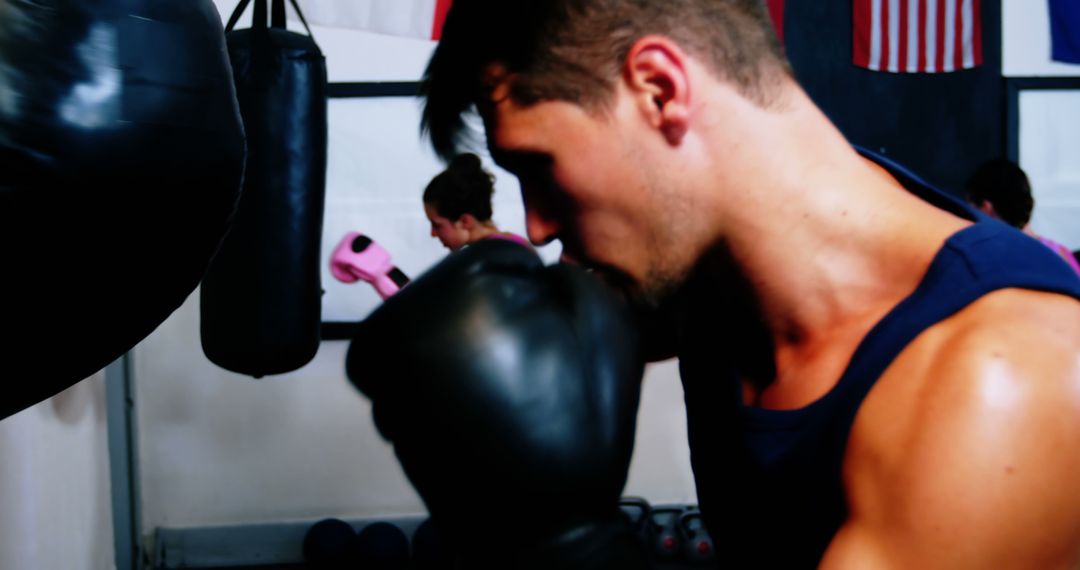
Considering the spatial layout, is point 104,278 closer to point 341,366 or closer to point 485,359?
point 485,359

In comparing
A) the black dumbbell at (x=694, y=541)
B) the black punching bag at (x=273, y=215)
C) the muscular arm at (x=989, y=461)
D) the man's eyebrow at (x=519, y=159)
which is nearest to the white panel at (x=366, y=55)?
the black punching bag at (x=273, y=215)

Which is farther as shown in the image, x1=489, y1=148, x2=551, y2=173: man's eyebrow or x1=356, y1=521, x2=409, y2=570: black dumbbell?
x1=356, y1=521, x2=409, y2=570: black dumbbell

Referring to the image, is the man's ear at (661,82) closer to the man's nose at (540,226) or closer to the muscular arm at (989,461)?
the man's nose at (540,226)

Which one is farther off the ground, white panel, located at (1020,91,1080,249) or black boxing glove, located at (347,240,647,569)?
black boxing glove, located at (347,240,647,569)

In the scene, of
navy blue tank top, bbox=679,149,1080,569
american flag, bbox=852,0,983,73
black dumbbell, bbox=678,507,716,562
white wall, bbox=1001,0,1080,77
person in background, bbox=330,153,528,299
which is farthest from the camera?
white wall, bbox=1001,0,1080,77

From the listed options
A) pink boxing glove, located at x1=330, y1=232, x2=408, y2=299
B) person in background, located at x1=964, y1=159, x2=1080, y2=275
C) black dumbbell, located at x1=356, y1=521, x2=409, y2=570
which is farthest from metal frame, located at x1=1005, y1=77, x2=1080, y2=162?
black dumbbell, located at x1=356, y1=521, x2=409, y2=570

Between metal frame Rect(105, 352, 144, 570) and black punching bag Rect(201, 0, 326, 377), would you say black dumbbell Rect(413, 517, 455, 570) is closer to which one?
metal frame Rect(105, 352, 144, 570)

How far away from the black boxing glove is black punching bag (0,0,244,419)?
191 mm

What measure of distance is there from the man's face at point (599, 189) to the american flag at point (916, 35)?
294 cm

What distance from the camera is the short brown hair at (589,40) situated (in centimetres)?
85

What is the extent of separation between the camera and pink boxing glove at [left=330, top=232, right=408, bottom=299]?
3.06 metres

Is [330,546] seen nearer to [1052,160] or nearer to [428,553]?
[428,553]

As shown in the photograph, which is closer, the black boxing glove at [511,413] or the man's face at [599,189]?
the black boxing glove at [511,413]

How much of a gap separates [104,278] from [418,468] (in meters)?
0.29
